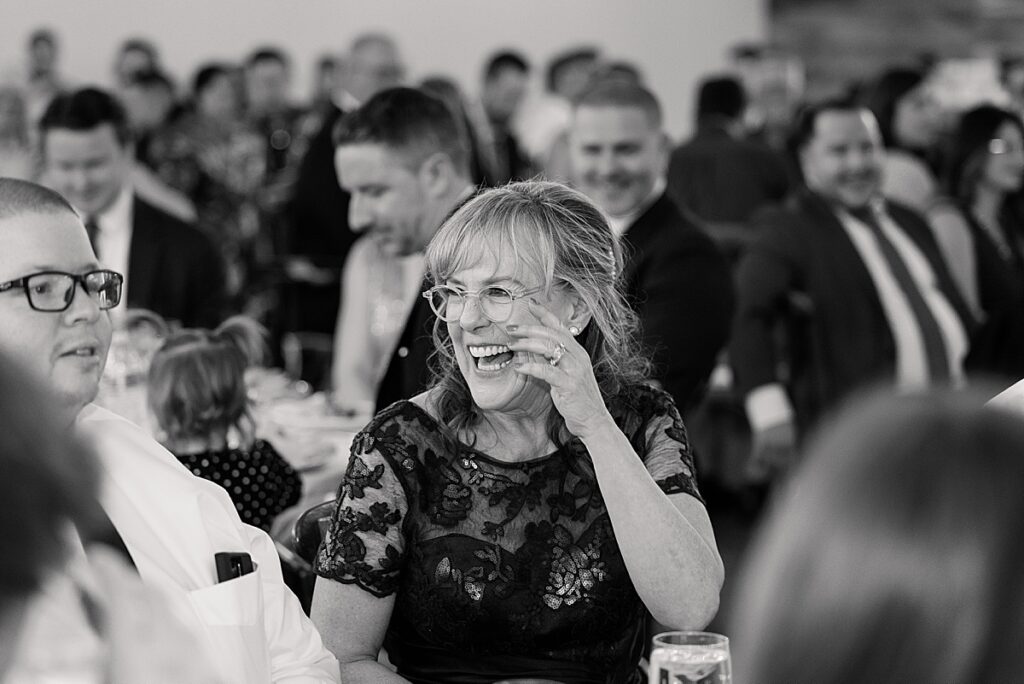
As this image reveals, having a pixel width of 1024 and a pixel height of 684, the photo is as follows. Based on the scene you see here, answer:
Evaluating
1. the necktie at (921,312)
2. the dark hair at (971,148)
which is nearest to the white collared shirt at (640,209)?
the necktie at (921,312)

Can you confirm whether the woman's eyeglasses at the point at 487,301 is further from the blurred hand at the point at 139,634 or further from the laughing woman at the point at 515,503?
the blurred hand at the point at 139,634

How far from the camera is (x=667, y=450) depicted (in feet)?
7.65

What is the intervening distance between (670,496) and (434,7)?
1106 centimetres

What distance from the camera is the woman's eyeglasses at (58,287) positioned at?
211cm

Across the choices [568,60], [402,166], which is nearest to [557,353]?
[402,166]

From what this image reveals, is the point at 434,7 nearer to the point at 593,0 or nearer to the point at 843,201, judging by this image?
the point at 593,0

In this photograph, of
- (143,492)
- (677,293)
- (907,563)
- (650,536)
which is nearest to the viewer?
(907,563)

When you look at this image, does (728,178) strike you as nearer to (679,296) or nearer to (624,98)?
(624,98)

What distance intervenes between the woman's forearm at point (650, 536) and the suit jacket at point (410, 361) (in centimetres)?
95

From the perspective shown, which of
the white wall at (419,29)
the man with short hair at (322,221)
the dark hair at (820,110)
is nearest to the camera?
the dark hair at (820,110)

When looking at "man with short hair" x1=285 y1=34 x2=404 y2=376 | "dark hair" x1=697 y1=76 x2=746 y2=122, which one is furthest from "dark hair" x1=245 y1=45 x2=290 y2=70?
"man with short hair" x1=285 y1=34 x2=404 y2=376

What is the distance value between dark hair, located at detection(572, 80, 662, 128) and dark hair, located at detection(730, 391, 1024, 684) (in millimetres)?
3374

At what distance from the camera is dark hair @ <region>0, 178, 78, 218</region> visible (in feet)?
6.95

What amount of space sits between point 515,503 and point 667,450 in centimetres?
27
